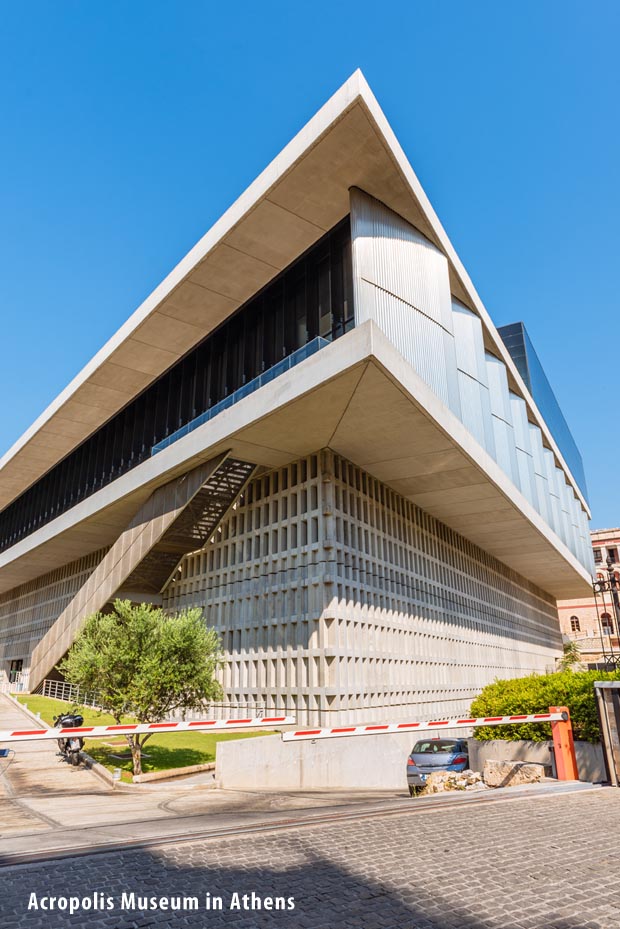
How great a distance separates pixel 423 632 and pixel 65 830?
55.0ft

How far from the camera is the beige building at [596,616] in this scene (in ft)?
213

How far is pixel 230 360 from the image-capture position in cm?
2350

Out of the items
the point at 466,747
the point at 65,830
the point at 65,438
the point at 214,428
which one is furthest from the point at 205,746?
the point at 65,438

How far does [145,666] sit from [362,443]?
887 centimetres

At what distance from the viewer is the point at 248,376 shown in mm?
22375

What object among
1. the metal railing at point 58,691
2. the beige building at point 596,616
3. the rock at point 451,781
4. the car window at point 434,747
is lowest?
the rock at point 451,781

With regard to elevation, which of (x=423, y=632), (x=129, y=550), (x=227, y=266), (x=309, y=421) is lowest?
(x=423, y=632)

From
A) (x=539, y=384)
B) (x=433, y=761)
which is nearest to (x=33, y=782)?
(x=433, y=761)

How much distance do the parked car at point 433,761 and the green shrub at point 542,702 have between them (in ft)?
2.55

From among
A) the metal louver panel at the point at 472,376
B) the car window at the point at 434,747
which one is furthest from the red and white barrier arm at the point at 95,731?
the metal louver panel at the point at 472,376

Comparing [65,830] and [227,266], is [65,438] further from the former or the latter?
[65,830]

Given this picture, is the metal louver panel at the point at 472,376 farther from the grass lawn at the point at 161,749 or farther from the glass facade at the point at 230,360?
the grass lawn at the point at 161,749

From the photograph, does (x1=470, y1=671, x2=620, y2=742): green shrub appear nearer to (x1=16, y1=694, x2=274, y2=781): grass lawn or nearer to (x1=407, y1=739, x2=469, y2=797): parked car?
(x1=407, y1=739, x2=469, y2=797): parked car

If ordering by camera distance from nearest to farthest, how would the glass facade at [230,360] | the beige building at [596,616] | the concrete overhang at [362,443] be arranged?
A: the concrete overhang at [362,443] < the glass facade at [230,360] < the beige building at [596,616]
